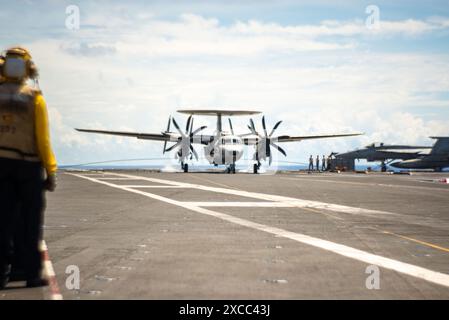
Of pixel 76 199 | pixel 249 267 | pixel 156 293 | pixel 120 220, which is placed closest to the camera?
pixel 156 293

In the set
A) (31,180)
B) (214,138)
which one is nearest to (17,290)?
(31,180)

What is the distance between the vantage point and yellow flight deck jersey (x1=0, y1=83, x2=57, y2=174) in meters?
6.09

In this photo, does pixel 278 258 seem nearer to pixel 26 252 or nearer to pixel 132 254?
pixel 132 254

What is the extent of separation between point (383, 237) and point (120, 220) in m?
5.98

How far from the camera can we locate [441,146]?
7488 centimetres

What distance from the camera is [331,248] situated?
8.66m

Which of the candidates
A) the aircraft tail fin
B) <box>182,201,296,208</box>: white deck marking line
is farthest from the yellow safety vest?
the aircraft tail fin

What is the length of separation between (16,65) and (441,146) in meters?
75.9

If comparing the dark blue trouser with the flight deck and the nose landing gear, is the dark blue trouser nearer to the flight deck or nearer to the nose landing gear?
the flight deck

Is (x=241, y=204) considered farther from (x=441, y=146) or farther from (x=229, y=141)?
(x=441, y=146)

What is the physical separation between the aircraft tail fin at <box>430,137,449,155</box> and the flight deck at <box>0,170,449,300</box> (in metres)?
62.9

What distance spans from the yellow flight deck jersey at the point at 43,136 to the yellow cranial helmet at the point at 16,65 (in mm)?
297

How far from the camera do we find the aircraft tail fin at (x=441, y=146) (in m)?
74.0

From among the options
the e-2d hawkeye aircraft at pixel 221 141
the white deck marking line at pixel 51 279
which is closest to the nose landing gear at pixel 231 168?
the e-2d hawkeye aircraft at pixel 221 141
